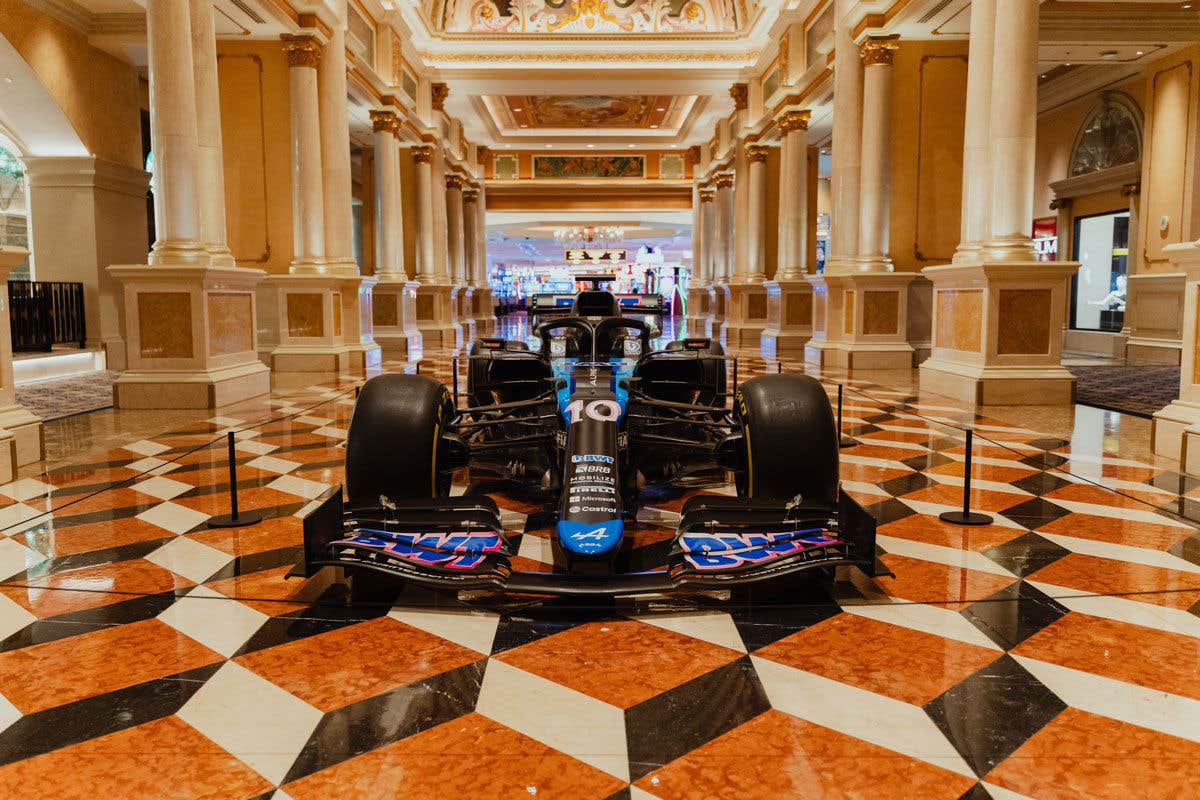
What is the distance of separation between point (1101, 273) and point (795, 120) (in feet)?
21.7

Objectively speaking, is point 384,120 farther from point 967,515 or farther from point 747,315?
point 967,515

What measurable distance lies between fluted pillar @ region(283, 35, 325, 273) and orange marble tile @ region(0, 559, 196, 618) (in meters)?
9.05

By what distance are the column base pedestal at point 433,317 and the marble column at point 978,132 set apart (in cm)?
1277

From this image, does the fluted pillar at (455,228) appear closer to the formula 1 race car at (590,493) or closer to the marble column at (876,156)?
the marble column at (876,156)

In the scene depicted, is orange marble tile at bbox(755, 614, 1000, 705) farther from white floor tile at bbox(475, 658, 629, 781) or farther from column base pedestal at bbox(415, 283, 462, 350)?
column base pedestal at bbox(415, 283, 462, 350)

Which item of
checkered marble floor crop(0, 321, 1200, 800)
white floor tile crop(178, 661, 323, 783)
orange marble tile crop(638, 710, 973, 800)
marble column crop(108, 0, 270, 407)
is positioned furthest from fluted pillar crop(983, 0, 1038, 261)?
white floor tile crop(178, 661, 323, 783)

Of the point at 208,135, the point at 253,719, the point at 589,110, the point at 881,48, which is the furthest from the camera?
the point at 589,110

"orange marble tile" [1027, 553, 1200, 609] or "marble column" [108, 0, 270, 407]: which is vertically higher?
"marble column" [108, 0, 270, 407]

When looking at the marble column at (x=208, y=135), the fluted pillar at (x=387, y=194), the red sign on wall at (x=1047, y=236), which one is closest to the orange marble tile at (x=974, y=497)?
the marble column at (x=208, y=135)

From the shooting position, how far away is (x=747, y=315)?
19.2m

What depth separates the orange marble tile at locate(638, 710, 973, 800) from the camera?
1736 mm

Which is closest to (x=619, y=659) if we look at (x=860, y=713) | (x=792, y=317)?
(x=860, y=713)

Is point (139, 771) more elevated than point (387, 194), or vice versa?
point (387, 194)

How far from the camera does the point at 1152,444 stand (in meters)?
5.37
